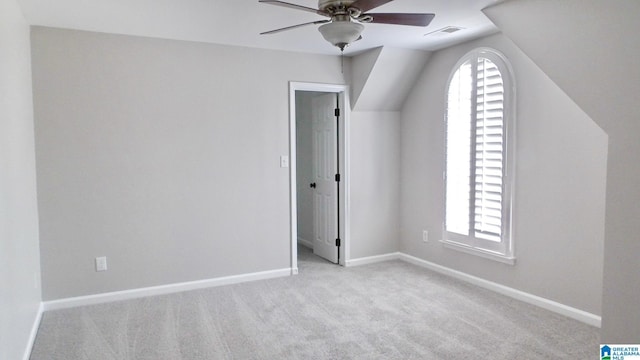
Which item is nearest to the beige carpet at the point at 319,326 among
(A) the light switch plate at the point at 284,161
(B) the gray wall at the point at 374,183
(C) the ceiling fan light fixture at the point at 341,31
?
(B) the gray wall at the point at 374,183

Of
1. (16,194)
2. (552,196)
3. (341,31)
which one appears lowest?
(552,196)

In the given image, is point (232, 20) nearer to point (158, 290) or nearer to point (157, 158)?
point (157, 158)

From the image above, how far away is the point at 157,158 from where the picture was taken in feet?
13.6

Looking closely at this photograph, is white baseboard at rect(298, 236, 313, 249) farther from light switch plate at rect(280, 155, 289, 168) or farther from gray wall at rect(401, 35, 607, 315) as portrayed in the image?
gray wall at rect(401, 35, 607, 315)

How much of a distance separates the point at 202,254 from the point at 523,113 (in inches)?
133

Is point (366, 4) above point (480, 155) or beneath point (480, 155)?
above

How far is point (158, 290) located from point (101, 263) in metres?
0.59

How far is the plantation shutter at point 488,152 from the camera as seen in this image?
13.1 feet

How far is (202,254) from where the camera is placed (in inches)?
173

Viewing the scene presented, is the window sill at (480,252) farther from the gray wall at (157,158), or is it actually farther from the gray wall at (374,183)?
the gray wall at (157,158)

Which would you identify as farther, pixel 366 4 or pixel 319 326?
pixel 319 326

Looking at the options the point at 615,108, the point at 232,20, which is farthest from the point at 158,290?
the point at 615,108

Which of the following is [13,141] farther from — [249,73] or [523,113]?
[523,113]

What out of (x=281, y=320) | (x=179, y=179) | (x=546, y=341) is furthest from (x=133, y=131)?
(x=546, y=341)
